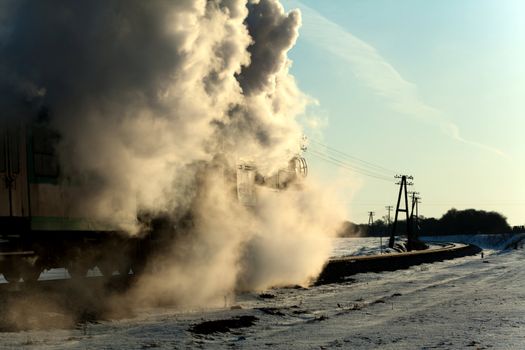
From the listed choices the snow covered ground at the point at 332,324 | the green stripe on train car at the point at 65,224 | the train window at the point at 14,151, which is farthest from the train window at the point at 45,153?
the snow covered ground at the point at 332,324

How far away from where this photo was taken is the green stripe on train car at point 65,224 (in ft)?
40.0

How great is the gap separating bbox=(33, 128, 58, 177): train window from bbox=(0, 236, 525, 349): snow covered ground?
3.49 meters

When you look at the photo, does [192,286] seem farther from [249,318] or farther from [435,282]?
[435,282]

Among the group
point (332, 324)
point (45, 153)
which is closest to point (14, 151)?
point (45, 153)

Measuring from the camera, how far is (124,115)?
1276 centimetres

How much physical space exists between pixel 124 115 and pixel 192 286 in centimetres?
498

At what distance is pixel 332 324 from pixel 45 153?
666 cm

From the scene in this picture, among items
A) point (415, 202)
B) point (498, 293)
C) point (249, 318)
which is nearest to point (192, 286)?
point (249, 318)

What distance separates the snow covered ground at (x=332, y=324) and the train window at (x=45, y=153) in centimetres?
349

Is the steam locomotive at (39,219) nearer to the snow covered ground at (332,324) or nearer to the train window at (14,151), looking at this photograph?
the train window at (14,151)

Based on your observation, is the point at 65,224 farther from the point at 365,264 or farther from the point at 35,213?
the point at 365,264

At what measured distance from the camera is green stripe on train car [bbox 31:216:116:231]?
12203 mm

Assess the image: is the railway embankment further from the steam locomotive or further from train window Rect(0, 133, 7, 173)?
train window Rect(0, 133, 7, 173)

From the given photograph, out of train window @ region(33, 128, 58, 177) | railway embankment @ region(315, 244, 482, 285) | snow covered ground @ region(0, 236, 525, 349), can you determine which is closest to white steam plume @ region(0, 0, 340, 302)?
train window @ region(33, 128, 58, 177)
